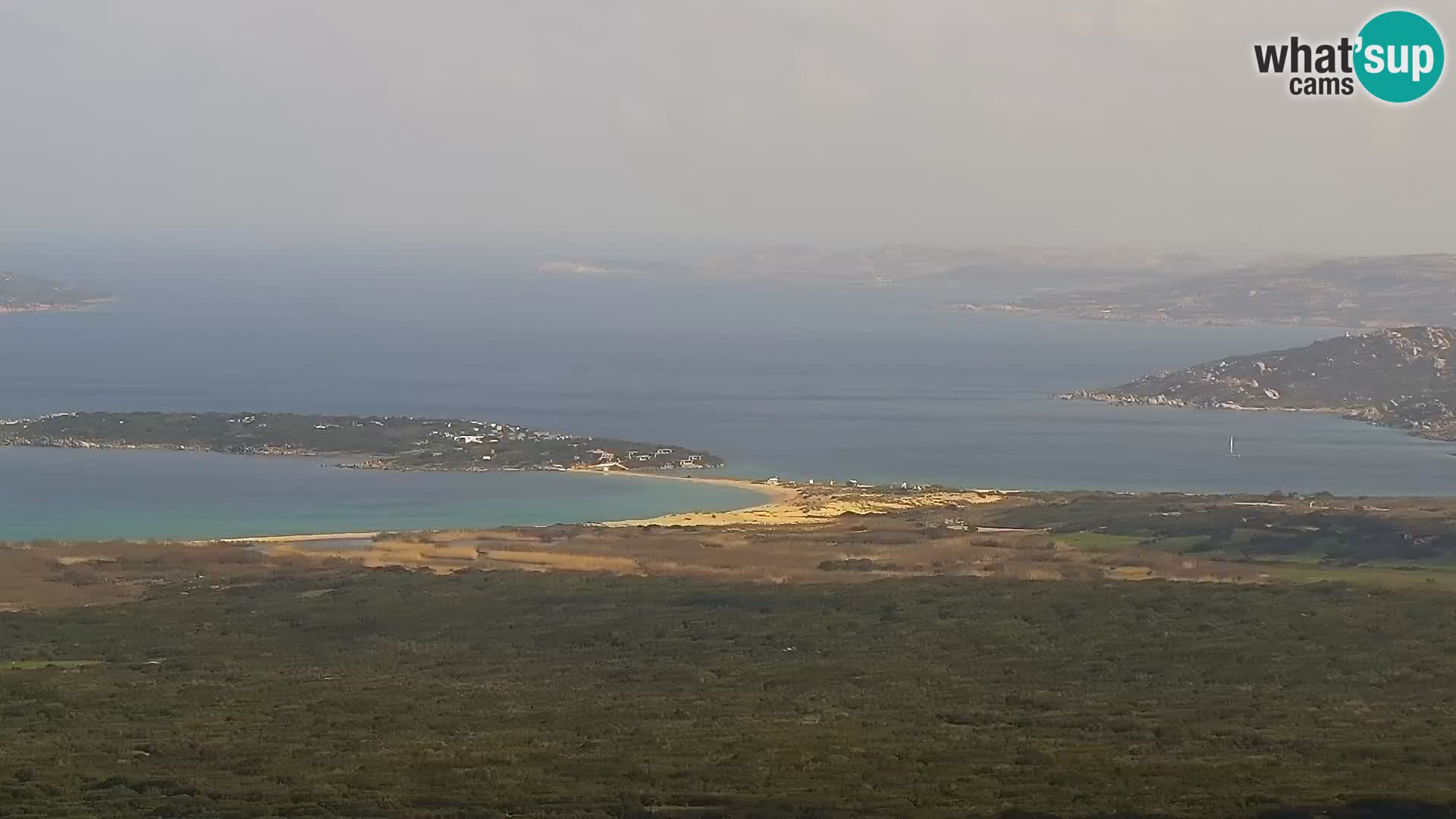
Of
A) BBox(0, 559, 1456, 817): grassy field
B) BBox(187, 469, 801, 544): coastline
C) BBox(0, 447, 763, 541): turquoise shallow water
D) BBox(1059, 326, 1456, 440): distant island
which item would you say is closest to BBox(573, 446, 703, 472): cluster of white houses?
BBox(187, 469, 801, 544): coastline

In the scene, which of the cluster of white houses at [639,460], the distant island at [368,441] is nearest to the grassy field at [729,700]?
the cluster of white houses at [639,460]

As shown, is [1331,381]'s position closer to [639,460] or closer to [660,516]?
[639,460]

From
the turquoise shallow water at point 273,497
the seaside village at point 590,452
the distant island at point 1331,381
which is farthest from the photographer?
the distant island at point 1331,381

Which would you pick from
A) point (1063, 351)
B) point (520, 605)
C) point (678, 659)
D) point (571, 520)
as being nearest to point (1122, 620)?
point (678, 659)

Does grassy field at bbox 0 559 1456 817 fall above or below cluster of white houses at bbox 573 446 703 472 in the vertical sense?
below

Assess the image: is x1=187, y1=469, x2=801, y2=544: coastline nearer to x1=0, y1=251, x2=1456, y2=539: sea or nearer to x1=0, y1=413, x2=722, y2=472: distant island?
x1=0, y1=251, x2=1456, y2=539: sea

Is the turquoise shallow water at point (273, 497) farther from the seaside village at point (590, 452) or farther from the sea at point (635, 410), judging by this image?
the seaside village at point (590, 452)
